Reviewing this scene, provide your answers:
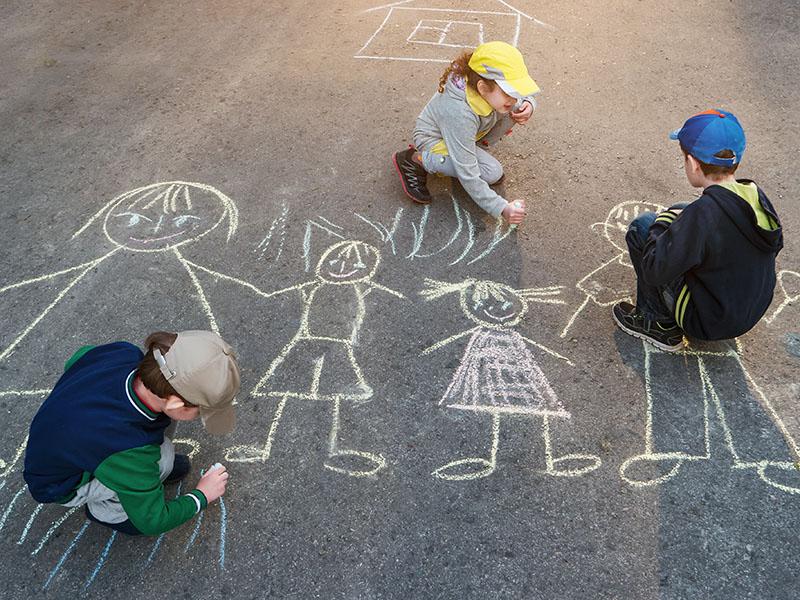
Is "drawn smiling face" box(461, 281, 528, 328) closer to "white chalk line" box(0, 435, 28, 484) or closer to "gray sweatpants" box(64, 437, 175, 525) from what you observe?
"gray sweatpants" box(64, 437, 175, 525)

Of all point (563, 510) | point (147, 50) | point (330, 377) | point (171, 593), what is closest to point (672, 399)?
point (563, 510)

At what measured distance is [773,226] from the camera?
2.53 m

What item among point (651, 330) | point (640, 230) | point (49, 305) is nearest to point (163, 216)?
point (49, 305)

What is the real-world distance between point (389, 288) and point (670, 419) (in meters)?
1.55

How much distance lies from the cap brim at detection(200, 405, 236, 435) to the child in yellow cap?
2026 mm

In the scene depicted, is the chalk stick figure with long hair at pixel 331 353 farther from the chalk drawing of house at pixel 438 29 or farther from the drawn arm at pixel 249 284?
the chalk drawing of house at pixel 438 29

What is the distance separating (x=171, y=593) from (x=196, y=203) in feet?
8.01

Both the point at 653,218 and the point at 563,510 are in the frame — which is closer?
the point at 563,510

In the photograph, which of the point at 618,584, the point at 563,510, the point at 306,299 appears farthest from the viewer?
the point at 306,299

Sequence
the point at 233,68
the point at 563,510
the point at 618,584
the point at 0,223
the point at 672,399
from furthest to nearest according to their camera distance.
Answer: the point at 233,68, the point at 0,223, the point at 672,399, the point at 563,510, the point at 618,584

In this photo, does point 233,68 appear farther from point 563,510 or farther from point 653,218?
point 563,510

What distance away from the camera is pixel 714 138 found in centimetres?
258

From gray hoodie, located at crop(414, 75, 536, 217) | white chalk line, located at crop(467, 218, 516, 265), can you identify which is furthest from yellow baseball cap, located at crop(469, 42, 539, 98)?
white chalk line, located at crop(467, 218, 516, 265)

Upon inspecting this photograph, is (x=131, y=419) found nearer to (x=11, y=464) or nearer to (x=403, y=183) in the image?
(x=11, y=464)
